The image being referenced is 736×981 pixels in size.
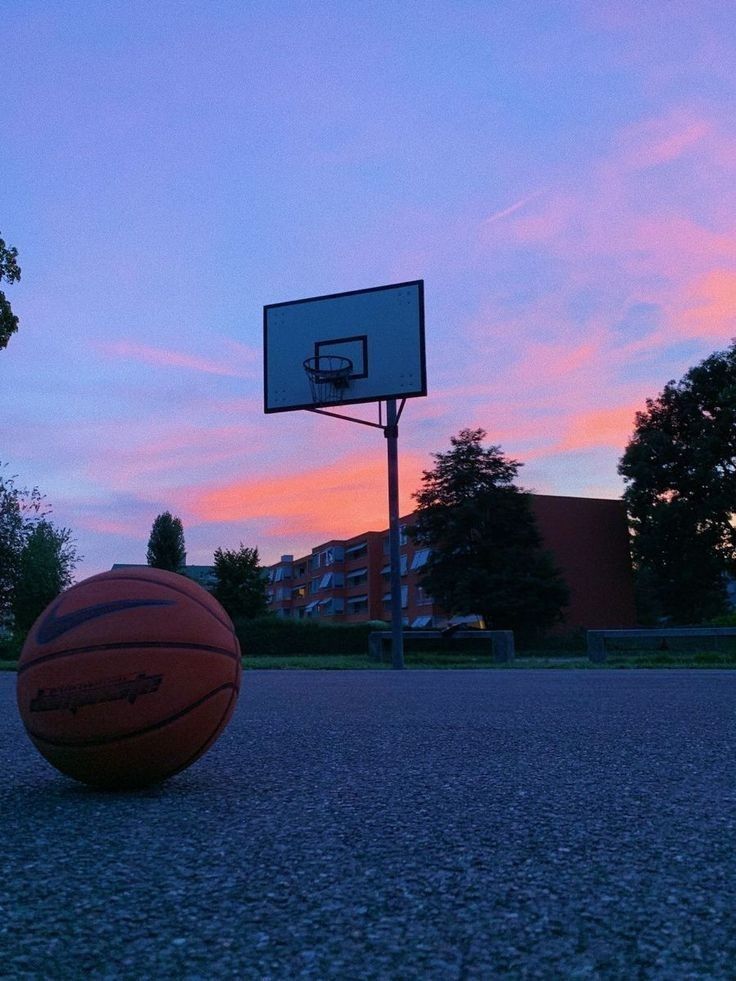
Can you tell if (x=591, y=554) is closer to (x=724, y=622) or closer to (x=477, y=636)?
(x=724, y=622)

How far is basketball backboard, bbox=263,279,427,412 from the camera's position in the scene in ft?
59.8

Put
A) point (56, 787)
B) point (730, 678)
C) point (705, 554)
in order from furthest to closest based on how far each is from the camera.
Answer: point (705, 554) → point (730, 678) → point (56, 787)

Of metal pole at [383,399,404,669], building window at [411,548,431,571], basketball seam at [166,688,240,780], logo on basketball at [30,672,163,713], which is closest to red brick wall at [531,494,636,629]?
building window at [411,548,431,571]

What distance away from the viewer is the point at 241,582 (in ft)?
186

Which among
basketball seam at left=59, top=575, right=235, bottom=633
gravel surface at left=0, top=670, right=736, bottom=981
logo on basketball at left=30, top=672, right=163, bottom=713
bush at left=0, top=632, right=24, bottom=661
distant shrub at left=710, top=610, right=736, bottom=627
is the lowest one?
bush at left=0, top=632, right=24, bottom=661

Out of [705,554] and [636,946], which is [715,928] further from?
[705,554]

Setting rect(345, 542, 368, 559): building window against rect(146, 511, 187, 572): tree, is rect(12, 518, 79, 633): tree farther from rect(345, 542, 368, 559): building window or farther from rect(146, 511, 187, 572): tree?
rect(345, 542, 368, 559): building window

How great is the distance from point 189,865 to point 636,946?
1.23m

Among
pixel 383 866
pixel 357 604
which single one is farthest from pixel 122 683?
pixel 357 604

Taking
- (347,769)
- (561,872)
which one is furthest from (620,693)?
(561,872)

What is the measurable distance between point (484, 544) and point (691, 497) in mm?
10473

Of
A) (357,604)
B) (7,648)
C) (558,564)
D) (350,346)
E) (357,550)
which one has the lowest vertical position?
(7,648)

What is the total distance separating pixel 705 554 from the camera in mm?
39656

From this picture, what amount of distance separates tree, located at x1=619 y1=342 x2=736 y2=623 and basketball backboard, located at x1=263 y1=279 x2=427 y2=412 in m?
25.0
